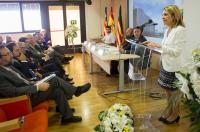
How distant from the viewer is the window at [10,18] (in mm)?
7824

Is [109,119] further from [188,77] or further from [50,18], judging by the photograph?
[50,18]

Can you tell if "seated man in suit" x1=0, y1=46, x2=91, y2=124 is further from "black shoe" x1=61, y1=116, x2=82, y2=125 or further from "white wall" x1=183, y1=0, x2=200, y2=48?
"white wall" x1=183, y1=0, x2=200, y2=48

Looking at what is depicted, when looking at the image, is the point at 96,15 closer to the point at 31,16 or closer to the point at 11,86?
the point at 31,16

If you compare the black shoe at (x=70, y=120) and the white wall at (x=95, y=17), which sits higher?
the white wall at (x=95, y=17)

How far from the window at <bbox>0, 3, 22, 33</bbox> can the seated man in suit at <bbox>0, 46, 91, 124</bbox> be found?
5.76 metres

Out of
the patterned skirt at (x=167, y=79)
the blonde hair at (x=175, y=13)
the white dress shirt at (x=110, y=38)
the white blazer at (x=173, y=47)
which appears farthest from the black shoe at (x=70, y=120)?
the white dress shirt at (x=110, y=38)

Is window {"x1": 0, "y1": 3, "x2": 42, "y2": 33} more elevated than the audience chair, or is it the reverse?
window {"x1": 0, "y1": 3, "x2": 42, "y2": 33}

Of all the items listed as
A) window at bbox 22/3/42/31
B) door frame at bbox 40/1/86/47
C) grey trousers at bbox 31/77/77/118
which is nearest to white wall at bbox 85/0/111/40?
door frame at bbox 40/1/86/47

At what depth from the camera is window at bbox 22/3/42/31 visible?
8021 millimetres

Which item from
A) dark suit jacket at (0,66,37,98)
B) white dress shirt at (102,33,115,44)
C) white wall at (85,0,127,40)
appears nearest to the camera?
dark suit jacket at (0,66,37,98)

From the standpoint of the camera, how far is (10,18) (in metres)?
7.92

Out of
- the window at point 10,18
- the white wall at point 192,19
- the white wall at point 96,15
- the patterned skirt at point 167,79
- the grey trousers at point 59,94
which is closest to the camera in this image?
the patterned skirt at point 167,79

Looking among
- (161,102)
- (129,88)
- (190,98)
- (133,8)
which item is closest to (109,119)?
(190,98)

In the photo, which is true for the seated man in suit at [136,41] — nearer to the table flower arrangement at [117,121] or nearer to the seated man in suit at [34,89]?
the seated man in suit at [34,89]
